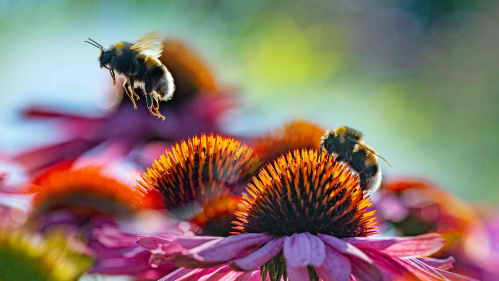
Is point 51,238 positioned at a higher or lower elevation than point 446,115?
lower

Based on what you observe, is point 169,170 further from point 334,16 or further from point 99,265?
point 334,16

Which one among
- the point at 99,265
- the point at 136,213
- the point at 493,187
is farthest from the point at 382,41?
the point at 99,265

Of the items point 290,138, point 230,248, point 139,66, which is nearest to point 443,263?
point 230,248

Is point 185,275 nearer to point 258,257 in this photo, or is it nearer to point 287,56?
point 258,257

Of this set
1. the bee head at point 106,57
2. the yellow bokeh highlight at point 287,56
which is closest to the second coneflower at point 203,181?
the bee head at point 106,57

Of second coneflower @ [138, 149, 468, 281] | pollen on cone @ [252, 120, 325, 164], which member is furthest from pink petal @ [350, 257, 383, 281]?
pollen on cone @ [252, 120, 325, 164]

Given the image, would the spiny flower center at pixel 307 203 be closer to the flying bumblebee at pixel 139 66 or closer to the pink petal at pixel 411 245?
the pink petal at pixel 411 245

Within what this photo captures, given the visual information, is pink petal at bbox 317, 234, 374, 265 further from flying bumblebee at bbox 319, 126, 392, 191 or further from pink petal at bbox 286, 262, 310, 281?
flying bumblebee at bbox 319, 126, 392, 191
